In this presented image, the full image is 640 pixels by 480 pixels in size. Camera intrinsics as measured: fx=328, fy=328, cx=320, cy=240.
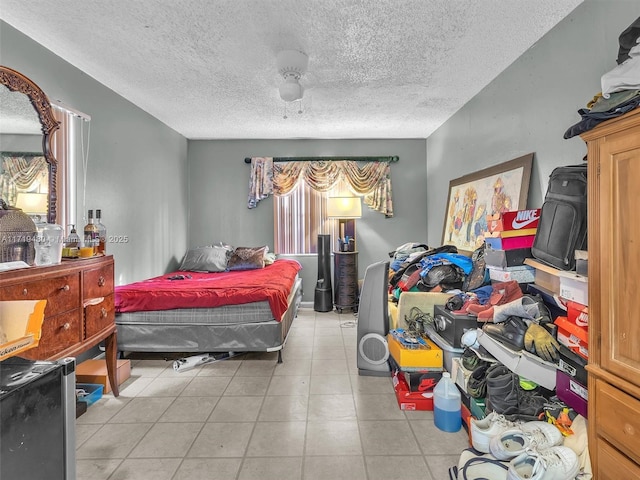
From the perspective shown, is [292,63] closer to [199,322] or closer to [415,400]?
[199,322]

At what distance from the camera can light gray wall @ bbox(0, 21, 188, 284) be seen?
98.3 inches

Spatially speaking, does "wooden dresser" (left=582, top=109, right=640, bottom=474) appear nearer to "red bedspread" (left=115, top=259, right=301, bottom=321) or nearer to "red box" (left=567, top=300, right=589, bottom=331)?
"red box" (left=567, top=300, right=589, bottom=331)

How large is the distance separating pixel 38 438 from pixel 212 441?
109cm

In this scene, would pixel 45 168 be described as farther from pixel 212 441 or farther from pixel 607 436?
pixel 607 436

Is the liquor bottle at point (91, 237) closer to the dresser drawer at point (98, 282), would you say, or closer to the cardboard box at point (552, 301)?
the dresser drawer at point (98, 282)

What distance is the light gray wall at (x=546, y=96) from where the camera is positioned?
1.85 meters

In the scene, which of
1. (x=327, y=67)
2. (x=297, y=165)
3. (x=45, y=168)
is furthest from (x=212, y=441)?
(x=297, y=165)

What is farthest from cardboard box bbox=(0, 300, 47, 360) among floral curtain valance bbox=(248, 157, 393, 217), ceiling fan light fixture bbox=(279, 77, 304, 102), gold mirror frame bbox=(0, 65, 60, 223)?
floral curtain valance bbox=(248, 157, 393, 217)

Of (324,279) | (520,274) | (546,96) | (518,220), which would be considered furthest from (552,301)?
(324,279)

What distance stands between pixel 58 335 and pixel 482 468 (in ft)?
7.48

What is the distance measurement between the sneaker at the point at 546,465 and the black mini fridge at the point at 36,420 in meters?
1.64

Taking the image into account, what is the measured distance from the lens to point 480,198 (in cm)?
334

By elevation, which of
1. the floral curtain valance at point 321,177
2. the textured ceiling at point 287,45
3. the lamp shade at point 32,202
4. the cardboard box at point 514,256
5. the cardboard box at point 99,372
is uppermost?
the textured ceiling at point 287,45

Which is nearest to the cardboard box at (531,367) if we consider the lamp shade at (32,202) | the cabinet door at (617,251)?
the cabinet door at (617,251)
